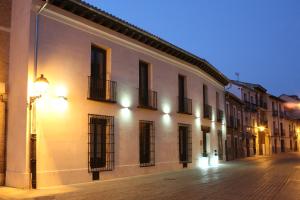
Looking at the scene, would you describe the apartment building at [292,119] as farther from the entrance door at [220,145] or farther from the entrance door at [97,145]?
the entrance door at [97,145]

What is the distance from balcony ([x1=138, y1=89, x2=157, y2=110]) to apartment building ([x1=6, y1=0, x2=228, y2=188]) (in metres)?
0.05

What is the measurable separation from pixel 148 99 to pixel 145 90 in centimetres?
45

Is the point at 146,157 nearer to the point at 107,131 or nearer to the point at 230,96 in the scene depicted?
the point at 107,131

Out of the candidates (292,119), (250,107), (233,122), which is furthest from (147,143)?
(292,119)

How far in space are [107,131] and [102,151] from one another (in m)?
0.81

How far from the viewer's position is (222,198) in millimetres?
10344

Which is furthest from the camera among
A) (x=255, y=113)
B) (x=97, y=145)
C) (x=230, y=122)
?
(x=255, y=113)

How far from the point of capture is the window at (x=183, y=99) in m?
21.2

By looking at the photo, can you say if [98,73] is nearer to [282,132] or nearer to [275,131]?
[275,131]

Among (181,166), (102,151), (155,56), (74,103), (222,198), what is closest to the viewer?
(222,198)

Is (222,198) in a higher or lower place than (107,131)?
lower

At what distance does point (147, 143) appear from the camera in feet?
58.6

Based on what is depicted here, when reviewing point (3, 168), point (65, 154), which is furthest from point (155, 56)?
point (3, 168)

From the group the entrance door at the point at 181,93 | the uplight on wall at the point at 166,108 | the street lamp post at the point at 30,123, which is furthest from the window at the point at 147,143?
the street lamp post at the point at 30,123
